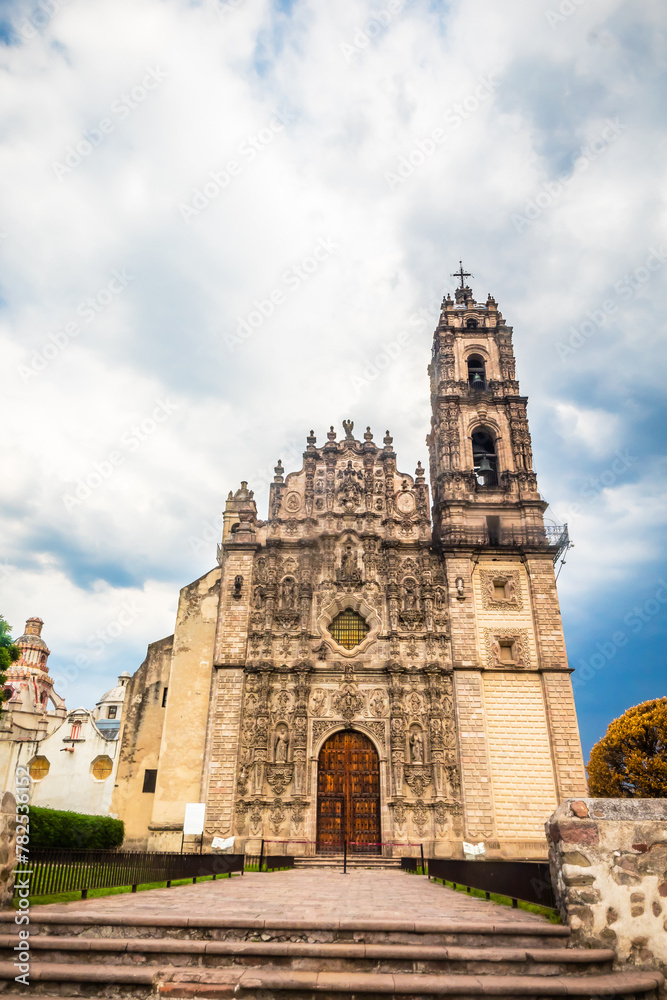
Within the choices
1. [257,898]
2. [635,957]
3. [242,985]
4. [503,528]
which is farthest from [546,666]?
[242,985]

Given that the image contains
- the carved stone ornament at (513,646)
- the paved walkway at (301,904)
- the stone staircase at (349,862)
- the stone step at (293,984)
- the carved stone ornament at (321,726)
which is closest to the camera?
the stone step at (293,984)

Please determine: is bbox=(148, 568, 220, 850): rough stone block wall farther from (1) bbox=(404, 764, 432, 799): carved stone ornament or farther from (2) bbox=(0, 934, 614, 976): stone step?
(2) bbox=(0, 934, 614, 976): stone step

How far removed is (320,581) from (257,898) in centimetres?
1576

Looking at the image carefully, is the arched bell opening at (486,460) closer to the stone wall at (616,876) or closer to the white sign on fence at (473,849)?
the white sign on fence at (473,849)

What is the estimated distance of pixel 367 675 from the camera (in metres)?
23.5

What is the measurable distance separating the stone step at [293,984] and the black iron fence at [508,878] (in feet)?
4.83

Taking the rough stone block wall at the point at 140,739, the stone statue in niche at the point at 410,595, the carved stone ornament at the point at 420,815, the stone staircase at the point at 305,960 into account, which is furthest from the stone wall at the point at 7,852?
the stone statue in niche at the point at 410,595

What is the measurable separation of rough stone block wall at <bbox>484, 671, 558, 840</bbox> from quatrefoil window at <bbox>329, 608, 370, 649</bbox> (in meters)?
4.98

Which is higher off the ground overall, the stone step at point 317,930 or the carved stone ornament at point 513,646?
the carved stone ornament at point 513,646

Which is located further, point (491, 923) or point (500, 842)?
point (500, 842)

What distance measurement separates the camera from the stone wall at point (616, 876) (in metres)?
6.30

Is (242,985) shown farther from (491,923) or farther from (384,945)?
(491,923)

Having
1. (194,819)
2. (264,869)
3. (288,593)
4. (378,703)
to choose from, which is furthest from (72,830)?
(378,703)

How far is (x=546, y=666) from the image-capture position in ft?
76.7
